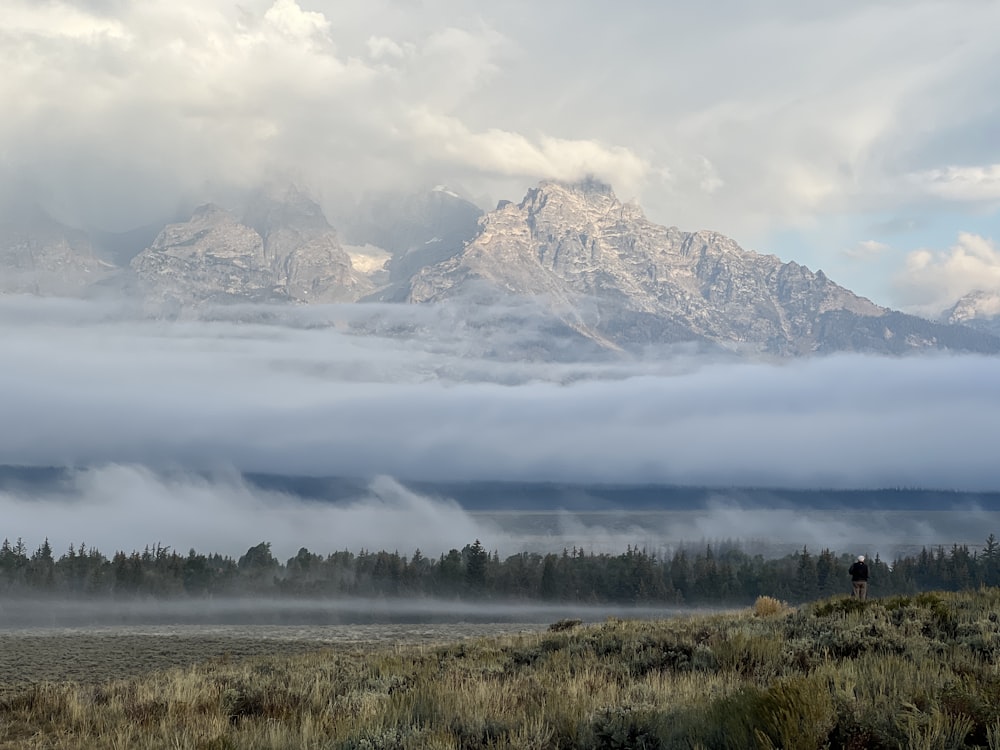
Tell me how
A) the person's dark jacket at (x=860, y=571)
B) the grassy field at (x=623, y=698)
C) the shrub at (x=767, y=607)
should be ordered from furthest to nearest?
the person's dark jacket at (x=860, y=571) < the shrub at (x=767, y=607) < the grassy field at (x=623, y=698)

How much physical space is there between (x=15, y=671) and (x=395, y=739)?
34.0 meters

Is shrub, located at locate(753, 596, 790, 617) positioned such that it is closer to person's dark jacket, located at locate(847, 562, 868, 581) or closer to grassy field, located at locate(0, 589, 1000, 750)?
person's dark jacket, located at locate(847, 562, 868, 581)

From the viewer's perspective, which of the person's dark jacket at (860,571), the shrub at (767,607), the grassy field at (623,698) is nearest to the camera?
the grassy field at (623,698)

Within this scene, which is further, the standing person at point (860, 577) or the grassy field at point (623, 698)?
the standing person at point (860, 577)

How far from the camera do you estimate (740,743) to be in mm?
8320

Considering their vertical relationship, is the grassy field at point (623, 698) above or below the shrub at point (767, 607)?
above

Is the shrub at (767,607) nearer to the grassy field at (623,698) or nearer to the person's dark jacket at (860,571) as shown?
the person's dark jacket at (860,571)

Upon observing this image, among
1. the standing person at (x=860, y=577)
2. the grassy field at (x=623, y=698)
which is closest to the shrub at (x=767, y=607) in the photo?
the standing person at (x=860, y=577)

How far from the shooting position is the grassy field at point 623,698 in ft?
28.2

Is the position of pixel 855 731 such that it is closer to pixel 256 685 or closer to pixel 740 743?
pixel 740 743

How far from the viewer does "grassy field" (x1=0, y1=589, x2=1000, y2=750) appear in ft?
28.2

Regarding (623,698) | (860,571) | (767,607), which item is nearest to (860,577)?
(860,571)

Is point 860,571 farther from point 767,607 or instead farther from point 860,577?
point 767,607

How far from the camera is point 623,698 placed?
11.5m
